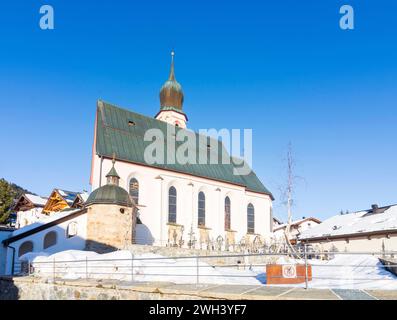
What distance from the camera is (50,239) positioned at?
83.8ft

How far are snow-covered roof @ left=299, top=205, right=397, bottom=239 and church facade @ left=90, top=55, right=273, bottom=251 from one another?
5.79 m

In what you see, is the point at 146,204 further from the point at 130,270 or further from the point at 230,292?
the point at 230,292

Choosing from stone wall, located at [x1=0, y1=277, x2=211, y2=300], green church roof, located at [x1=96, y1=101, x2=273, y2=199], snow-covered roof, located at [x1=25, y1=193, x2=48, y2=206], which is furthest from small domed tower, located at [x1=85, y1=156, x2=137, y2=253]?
snow-covered roof, located at [x1=25, y1=193, x2=48, y2=206]

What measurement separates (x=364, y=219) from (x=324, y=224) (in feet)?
17.9

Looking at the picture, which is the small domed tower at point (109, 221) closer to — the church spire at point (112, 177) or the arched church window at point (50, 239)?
the church spire at point (112, 177)

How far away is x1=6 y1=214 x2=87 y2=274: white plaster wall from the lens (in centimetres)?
2364

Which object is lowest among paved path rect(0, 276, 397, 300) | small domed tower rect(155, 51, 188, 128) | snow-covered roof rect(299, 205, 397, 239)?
paved path rect(0, 276, 397, 300)

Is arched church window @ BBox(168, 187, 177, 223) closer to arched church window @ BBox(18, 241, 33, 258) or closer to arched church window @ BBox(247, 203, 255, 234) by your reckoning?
arched church window @ BBox(247, 203, 255, 234)

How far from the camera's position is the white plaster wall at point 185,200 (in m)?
30.8

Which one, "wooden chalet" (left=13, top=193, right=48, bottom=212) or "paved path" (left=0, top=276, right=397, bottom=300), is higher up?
"wooden chalet" (left=13, top=193, right=48, bottom=212)

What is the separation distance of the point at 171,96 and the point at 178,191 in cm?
1960

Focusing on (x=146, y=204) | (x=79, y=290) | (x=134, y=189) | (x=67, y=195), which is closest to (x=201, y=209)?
(x=146, y=204)
